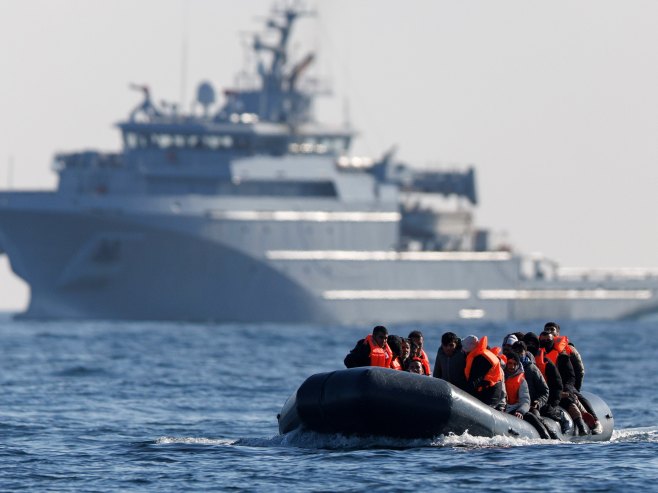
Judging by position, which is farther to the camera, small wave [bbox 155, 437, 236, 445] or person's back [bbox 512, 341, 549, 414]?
small wave [bbox 155, 437, 236, 445]

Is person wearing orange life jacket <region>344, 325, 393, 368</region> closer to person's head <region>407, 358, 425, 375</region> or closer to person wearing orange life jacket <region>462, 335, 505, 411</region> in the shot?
person's head <region>407, 358, 425, 375</region>

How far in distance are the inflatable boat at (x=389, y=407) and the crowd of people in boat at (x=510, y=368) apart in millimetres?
650

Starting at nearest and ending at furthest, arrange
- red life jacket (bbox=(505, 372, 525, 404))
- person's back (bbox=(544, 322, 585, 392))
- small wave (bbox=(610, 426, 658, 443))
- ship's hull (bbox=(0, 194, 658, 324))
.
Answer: red life jacket (bbox=(505, 372, 525, 404)), person's back (bbox=(544, 322, 585, 392)), small wave (bbox=(610, 426, 658, 443)), ship's hull (bbox=(0, 194, 658, 324))

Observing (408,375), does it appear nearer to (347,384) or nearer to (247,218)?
(347,384)

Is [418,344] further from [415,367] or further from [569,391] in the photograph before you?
[569,391]

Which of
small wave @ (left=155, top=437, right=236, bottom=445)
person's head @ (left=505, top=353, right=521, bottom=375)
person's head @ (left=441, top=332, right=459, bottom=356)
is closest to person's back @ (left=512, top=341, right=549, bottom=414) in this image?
person's head @ (left=505, top=353, right=521, bottom=375)

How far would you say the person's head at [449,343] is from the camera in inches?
1148

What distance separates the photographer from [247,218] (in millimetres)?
86562

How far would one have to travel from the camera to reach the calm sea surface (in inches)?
1069

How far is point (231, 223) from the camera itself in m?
85.9

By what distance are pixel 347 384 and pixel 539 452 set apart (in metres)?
3.15

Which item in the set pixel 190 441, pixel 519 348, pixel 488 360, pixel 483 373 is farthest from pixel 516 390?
pixel 190 441

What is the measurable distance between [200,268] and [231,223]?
2.30m

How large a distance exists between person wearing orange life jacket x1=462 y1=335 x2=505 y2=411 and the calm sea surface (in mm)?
710
